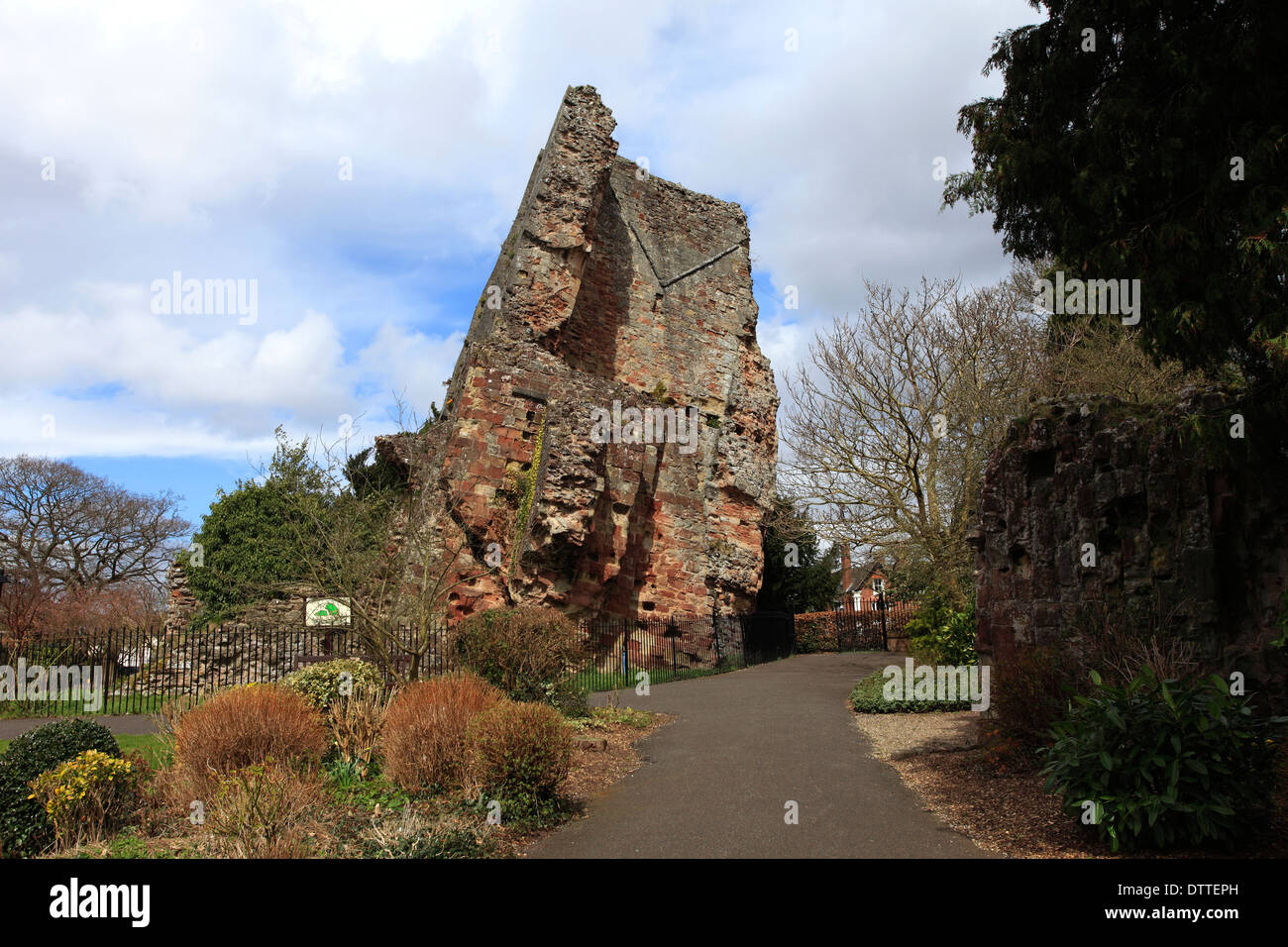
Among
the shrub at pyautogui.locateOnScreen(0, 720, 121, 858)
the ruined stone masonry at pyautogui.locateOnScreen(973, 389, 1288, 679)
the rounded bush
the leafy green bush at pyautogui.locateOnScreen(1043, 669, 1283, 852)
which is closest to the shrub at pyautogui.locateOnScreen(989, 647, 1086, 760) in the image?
the ruined stone masonry at pyautogui.locateOnScreen(973, 389, 1288, 679)

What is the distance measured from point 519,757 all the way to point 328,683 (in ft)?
13.7

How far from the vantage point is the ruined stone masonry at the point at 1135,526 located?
7.87 metres

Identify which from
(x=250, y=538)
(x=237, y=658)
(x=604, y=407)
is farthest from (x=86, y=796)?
(x=250, y=538)

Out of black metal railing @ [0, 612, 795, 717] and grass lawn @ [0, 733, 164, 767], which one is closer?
grass lawn @ [0, 733, 164, 767]

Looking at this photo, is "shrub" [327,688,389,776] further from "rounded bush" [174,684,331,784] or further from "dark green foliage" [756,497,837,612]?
"dark green foliage" [756,497,837,612]

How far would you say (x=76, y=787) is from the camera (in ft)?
22.0

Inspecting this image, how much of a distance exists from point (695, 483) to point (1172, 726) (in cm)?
1707

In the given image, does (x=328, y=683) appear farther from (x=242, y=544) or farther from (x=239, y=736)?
(x=242, y=544)

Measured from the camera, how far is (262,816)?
229 inches

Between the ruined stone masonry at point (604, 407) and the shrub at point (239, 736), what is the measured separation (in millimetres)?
5717

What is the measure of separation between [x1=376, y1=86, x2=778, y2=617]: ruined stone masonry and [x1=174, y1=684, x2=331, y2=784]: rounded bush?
18.7 ft

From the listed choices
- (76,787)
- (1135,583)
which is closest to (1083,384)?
(1135,583)

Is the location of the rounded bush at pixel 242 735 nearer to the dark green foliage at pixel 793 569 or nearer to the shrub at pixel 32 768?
the shrub at pixel 32 768

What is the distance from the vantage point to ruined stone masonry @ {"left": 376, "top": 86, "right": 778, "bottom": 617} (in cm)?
1783
